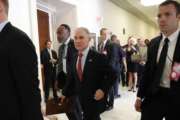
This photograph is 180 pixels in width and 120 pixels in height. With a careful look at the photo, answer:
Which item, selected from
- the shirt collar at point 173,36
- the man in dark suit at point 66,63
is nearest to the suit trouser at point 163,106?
the shirt collar at point 173,36

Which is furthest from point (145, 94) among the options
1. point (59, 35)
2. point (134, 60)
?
point (134, 60)

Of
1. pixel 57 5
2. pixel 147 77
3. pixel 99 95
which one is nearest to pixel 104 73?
pixel 99 95

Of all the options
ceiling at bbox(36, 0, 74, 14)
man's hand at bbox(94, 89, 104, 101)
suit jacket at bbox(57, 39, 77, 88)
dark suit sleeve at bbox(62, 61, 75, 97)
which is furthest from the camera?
ceiling at bbox(36, 0, 74, 14)

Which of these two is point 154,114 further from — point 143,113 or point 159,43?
point 159,43

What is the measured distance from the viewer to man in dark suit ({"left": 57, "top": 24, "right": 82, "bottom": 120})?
3.19 meters

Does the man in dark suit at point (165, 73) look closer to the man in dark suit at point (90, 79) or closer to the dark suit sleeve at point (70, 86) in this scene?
the man in dark suit at point (90, 79)

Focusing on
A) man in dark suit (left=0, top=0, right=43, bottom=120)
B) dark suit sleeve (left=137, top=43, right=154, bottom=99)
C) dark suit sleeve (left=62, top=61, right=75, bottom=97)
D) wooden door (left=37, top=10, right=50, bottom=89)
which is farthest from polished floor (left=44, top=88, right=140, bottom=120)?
man in dark suit (left=0, top=0, right=43, bottom=120)

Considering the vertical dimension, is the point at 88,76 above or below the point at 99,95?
above

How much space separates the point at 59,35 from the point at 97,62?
166 cm

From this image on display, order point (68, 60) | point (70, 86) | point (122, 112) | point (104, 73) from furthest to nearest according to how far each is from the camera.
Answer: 1. point (122, 112)
2. point (68, 60)
3. point (70, 86)
4. point (104, 73)

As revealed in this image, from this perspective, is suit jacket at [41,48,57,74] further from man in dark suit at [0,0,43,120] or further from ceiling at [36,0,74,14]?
man in dark suit at [0,0,43,120]

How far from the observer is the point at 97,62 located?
269cm

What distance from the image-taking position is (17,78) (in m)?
1.46

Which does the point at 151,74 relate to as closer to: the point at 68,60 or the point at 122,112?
the point at 68,60
